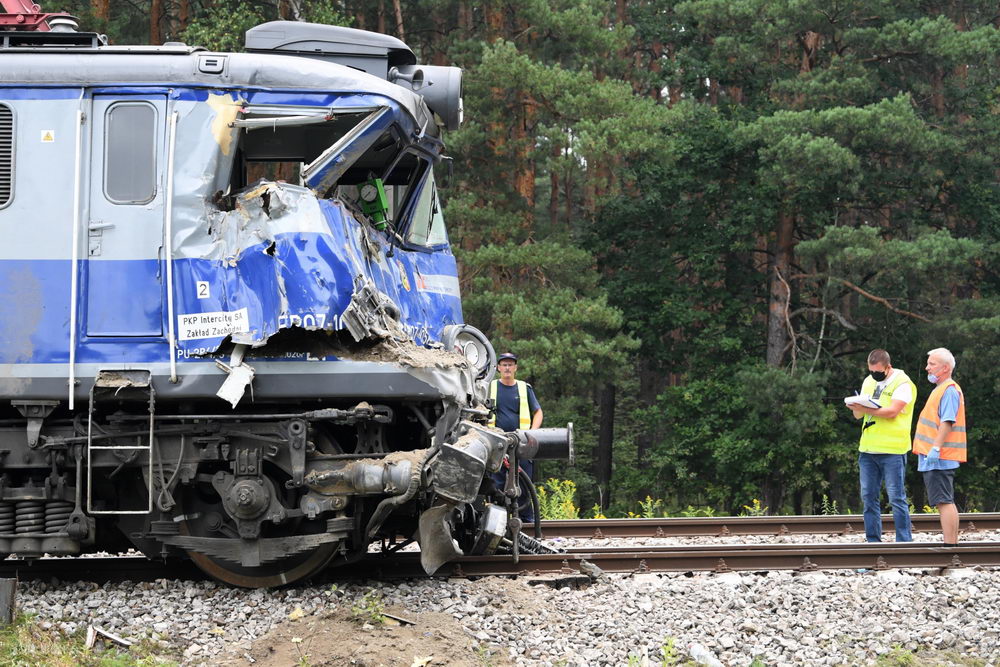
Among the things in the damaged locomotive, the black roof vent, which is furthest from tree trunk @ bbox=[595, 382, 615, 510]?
the damaged locomotive

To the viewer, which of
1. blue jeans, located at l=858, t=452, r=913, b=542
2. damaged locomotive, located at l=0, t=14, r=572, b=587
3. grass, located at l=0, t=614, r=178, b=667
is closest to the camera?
grass, located at l=0, t=614, r=178, b=667

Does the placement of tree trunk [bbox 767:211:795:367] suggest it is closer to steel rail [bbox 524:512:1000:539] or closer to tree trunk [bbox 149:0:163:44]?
steel rail [bbox 524:512:1000:539]

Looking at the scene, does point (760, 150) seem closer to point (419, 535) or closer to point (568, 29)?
point (568, 29)

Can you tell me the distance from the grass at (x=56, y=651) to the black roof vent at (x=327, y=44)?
4220mm

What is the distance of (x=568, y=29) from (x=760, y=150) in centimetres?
517

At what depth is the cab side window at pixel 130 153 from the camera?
7.50m

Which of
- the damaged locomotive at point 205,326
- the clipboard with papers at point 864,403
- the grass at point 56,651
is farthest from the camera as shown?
the clipboard with papers at point 864,403

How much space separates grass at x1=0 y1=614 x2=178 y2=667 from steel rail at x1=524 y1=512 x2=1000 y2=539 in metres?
4.83

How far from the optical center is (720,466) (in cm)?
2480

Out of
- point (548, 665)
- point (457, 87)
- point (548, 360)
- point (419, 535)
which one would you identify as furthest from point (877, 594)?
point (548, 360)

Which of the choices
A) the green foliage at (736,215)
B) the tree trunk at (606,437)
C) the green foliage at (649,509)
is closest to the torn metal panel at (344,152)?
the green foliage at (649,509)

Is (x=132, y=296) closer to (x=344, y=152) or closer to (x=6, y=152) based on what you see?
(x=6, y=152)

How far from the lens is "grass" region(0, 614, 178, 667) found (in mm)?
6465

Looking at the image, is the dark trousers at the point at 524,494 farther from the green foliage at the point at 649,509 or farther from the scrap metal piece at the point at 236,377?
the green foliage at the point at 649,509
